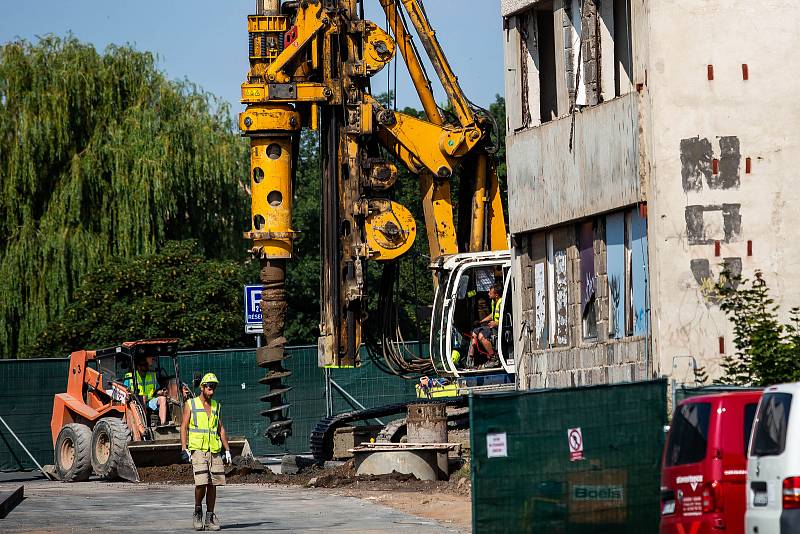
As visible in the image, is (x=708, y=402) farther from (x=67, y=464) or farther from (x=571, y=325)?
(x=67, y=464)

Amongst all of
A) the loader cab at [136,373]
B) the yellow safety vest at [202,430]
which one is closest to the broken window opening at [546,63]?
the yellow safety vest at [202,430]

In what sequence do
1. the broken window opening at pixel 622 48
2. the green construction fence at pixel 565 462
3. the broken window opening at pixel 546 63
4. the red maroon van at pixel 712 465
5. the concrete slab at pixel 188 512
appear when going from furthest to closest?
1. the broken window opening at pixel 546 63
2. the broken window opening at pixel 622 48
3. the concrete slab at pixel 188 512
4. the green construction fence at pixel 565 462
5. the red maroon van at pixel 712 465

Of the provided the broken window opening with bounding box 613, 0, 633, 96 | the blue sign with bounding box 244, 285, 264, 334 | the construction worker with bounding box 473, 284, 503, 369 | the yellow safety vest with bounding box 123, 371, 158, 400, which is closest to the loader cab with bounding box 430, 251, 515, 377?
the construction worker with bounding box 473, 284, 503, 369

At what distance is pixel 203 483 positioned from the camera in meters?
18.4

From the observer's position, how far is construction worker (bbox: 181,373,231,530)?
18422 millimetres

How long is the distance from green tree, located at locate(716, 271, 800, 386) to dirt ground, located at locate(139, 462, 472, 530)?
3.60 meters

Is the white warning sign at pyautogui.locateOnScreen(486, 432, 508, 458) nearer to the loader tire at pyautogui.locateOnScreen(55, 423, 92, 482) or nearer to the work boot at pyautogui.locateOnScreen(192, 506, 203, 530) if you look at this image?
the work boot at pyautogui.locateOnScreen(192, 506, 203, 530)

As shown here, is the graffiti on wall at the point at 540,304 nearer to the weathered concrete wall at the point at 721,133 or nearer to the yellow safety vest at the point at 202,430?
the weathered concrete wall at the point at 721,133

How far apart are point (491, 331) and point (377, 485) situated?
4749 millimetres

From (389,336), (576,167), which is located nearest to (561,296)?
(576,167)

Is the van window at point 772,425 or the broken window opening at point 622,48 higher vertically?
the broken window opening at point 622,48

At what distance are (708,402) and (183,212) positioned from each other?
35.1 m

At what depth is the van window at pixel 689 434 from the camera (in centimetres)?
1298

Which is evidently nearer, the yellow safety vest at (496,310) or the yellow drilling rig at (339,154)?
the yellow safety vest at (496,310)
